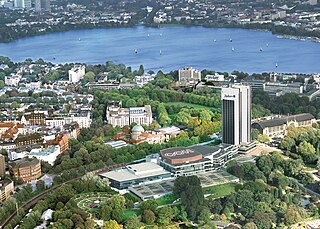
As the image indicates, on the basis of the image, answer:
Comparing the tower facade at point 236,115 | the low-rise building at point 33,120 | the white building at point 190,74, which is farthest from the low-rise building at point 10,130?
the white building at point 190,74

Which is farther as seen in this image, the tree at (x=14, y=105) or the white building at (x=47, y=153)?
the tree at (x=14, y=105)

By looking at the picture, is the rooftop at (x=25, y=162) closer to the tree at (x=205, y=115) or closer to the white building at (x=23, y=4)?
the tree at (x=205, y=115)

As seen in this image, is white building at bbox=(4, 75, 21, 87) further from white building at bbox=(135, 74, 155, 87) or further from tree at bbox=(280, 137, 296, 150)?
tree at bbox=(280, 137, 296, 150)

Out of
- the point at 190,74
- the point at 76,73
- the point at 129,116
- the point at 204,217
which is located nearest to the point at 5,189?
the point at 204,217

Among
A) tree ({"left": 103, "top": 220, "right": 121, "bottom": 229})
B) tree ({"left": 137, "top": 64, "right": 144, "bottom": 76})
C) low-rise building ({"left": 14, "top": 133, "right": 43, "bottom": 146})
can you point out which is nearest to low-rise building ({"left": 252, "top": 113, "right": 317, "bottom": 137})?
low-rise building ({"left": 14, "top": 133, "right": 43, "bottom": 146})

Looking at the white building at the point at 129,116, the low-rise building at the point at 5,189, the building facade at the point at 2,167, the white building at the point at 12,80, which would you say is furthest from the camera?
the white building at the point at 12,80

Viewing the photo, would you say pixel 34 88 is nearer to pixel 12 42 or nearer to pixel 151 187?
pixel 151 187
